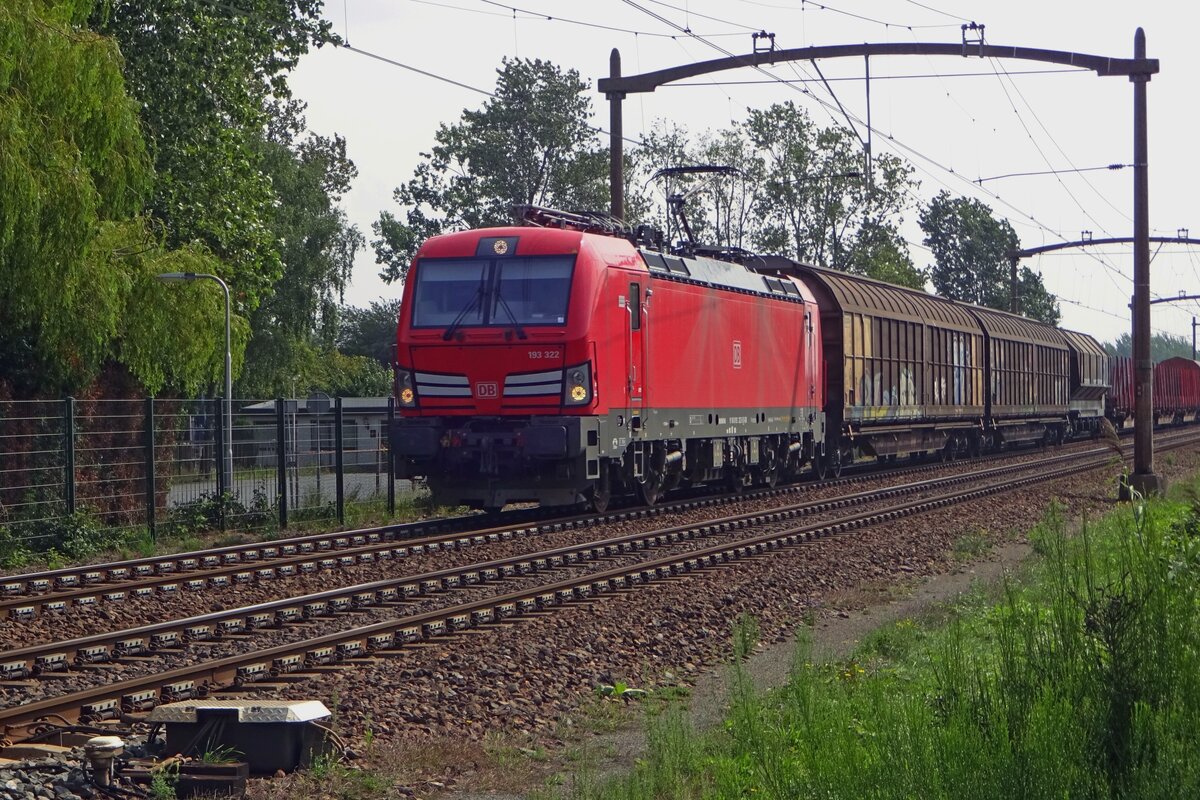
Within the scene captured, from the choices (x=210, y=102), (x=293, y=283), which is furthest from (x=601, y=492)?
(x=293, y=283)

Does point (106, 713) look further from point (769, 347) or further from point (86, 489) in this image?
point (769, 347)

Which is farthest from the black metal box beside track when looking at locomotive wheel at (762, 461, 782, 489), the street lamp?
locomotive wheel at (762, 461, 782, 489)

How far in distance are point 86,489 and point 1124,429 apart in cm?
4976

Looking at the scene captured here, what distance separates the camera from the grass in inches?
198

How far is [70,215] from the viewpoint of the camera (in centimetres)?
1877

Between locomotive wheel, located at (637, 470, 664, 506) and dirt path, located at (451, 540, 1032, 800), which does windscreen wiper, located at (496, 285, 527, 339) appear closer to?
locomotive wheel, located at (637, 470, 664, 506)

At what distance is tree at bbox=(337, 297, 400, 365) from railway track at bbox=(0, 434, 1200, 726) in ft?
247

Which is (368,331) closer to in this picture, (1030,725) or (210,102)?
(210,102)

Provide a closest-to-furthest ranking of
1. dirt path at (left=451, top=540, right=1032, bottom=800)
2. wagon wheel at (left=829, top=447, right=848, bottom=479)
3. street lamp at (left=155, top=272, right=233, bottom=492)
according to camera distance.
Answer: dirt path at (left=451, top=540, right=1032, bottom=800) → street lamp at (left=155, top=272, right=233, bottom=492) → wagon wheel at (left=829, top=447, right=848, bottom=479)

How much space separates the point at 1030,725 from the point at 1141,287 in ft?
67.0

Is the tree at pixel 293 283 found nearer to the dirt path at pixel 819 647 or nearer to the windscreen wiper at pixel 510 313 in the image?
the windscreen wiper at pixel 510 313

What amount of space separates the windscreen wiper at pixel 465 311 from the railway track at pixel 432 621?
4031 mm

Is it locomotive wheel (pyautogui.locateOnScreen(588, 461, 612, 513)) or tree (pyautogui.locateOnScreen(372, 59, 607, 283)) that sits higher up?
tree (pyautogui.locateOnScreen(372, 59, 607, 283))

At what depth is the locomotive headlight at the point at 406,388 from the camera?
771 inches
